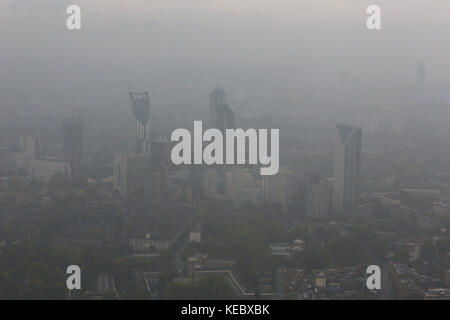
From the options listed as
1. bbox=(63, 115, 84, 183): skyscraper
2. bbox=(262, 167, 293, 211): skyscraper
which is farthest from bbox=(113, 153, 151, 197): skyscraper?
bbox=(262, 167, 293, 211): skyscraper

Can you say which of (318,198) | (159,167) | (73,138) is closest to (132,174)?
(159,167)

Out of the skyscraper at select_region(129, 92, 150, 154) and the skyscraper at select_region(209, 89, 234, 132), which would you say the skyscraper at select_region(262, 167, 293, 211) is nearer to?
the skyscraper at select_region(209, 89, 234, 132)

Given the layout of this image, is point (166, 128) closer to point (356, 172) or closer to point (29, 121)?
point (29, 121)

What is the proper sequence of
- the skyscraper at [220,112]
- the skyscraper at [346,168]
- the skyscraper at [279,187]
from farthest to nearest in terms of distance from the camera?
the skyscraper at [220,112], the skyscraper at [279,187], the skyscraper at [346,168]

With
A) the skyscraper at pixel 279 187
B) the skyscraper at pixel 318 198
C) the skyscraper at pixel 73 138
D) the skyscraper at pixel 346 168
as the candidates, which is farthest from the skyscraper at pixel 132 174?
the skyscraper at pixel 346 168

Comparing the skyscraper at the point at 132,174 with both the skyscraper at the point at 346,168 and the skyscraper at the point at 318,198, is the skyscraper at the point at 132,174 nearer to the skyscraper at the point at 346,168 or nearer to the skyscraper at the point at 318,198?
the skyscraper at the point at 318,198

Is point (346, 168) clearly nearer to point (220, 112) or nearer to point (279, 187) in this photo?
point (279, 187)
